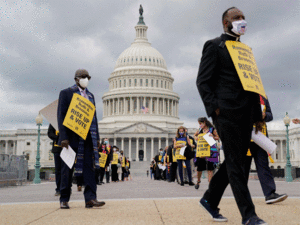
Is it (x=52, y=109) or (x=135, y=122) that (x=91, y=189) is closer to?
(x=52, y=109)

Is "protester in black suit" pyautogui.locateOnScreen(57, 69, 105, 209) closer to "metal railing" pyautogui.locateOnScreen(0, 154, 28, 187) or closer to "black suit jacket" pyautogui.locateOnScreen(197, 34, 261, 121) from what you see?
"black suit jacket" pyautogui.locateOnScreen(197, 34, 261, 121)

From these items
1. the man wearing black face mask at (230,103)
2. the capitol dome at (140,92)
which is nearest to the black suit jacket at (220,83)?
the man wearing black face mask at (230,103)

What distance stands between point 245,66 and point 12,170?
54.7 ft

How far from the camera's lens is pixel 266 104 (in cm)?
782

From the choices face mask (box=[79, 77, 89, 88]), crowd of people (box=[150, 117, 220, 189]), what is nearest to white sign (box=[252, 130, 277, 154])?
face mask (box=[79, 77, 89, 88])

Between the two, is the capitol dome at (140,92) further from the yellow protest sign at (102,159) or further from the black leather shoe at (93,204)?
the black leather shoe at (93,204)

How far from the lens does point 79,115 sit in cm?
807

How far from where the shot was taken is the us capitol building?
332 ft

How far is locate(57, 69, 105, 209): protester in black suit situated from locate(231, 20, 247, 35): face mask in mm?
3966

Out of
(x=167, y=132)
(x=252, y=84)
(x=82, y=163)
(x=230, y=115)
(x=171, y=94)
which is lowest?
(x=82, y=163)

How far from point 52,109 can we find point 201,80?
5565 millimetres

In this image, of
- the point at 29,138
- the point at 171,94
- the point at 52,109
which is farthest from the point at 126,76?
the point at 52,109

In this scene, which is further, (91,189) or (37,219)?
(91,189)

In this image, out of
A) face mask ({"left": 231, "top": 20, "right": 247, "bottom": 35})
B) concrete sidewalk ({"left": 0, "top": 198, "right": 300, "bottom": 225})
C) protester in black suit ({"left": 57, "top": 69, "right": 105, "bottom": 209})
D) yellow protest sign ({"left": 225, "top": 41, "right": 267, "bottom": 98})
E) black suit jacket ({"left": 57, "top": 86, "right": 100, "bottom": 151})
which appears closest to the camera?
yellow protest sign ({"left": 225, "top": 41, "right": 267, "bottom": 98})
